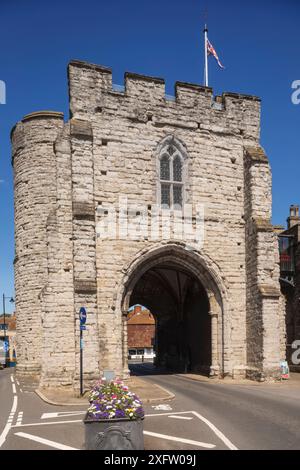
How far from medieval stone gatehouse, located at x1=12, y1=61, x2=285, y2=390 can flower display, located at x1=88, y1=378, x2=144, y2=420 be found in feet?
26.6

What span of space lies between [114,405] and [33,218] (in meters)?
15.8

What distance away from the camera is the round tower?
2100cm

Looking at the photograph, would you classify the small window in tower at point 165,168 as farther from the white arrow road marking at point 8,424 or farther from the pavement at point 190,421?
the white arrow road marking at point 8,424

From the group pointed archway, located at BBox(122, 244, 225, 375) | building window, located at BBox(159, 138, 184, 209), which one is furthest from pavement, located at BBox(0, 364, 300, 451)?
building window, located at BBox(159, 138, 184, 209)

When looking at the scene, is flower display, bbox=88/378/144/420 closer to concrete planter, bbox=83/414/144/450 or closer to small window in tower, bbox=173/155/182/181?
concrete planter, bbox=83/414/144/450

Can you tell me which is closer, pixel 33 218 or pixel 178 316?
pixel 33 218

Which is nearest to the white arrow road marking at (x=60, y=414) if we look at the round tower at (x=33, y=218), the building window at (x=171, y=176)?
the building window at (x=171, y=176)

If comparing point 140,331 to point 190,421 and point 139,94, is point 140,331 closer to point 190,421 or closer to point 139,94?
point 139,94

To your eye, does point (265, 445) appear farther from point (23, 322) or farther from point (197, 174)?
point (23, 322)

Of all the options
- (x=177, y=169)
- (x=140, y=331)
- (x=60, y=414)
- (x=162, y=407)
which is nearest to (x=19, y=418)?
(x=60, y=414)

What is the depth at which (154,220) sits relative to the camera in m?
17.2

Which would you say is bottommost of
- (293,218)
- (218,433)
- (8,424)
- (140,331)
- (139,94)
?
(140,331)

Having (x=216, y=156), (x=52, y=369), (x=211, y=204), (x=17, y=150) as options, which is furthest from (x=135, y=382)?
(x=17, y=150)

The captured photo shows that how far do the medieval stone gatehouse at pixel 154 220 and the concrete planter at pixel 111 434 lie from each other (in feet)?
27.8
